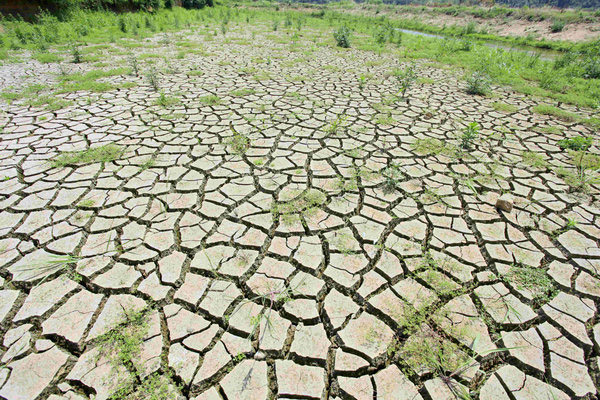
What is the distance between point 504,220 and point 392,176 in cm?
110

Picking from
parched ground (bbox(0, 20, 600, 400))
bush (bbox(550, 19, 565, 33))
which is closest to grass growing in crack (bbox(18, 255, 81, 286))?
parched ground (bbox(0, 20, 600, 400))

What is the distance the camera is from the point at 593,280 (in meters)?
2.20

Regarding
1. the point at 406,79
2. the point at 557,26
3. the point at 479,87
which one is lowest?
the point at 479,87

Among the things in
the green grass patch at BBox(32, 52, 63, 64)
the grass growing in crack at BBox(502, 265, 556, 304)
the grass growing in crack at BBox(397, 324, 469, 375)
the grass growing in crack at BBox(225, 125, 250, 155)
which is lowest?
the grass growing in crack at BBox(502, 265, 556, 304)

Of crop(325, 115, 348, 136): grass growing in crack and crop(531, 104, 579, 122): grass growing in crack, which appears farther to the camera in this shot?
crop(531, 104, 579, 122): grass growing in crack

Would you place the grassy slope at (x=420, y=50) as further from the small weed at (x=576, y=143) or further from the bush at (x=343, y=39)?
the small weed at (x=576, y=143)

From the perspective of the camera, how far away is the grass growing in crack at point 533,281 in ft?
6.79

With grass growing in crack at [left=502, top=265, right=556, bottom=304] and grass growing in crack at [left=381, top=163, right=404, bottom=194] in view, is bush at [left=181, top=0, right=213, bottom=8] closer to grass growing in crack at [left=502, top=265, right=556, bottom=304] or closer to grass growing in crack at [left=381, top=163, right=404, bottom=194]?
grass growing in crack at [left=381, top=163, right=404, bottom=194]

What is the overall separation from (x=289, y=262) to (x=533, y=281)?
1827 millimetres

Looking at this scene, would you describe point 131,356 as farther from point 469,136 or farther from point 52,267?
point 469,136

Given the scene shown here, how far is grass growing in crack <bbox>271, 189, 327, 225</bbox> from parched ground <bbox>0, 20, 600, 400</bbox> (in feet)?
0.06

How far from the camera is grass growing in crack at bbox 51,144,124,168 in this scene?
10.8ft

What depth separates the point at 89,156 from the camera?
3.37 metres

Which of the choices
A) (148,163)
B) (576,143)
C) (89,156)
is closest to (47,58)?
(89,156)
